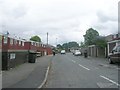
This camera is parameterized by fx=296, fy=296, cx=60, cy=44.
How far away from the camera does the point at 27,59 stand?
39875 millimetres

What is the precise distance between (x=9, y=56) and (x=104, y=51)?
40144mm

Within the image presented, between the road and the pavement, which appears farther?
the road

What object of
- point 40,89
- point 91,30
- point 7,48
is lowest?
point 40,89

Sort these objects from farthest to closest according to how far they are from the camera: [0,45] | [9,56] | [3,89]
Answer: [9,56] < [0,45] < [3,89]

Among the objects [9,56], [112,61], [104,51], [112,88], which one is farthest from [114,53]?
[104,51]

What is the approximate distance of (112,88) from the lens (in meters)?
13.2

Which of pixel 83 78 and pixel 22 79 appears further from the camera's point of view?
pixel 83 78

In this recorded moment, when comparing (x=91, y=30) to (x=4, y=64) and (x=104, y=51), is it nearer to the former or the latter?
(x=104, y=51)

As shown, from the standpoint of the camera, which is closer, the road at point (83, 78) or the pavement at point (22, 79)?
the pavement at point (22, 79)

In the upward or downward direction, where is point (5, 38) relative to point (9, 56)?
upward

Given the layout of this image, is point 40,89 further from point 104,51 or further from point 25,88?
point 104,51

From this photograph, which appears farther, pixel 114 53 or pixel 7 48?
pixel 114 53

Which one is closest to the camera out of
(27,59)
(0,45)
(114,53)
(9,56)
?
(0,45)

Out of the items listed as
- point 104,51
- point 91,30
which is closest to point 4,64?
point 104,51
